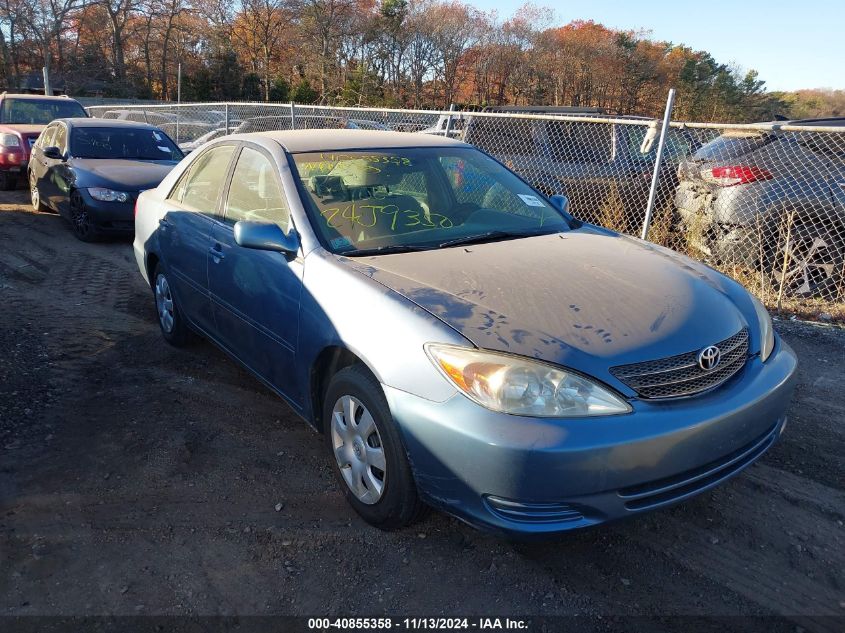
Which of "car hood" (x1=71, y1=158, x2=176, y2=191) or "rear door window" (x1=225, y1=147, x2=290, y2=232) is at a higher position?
"rear door window" (x1=225, y1=147, x2=290, y2=232)

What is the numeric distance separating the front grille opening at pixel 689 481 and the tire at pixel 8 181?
12.9 meters

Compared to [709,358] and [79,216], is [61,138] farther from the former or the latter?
[709,358]

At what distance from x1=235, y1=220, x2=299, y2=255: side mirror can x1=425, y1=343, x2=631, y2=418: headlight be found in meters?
1.24

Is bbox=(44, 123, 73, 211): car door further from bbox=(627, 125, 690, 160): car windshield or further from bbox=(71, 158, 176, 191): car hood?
bbox=(627, 125, 690, 160): car windshield

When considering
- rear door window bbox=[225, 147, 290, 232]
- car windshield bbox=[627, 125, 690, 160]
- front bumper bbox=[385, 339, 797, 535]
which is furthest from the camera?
car windshield bbox=[627, 125, 690, 160]

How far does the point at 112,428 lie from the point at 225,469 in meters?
0.84

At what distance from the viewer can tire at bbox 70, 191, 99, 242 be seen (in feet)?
26.4

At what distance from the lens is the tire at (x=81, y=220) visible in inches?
317

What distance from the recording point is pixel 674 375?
7.95 ft

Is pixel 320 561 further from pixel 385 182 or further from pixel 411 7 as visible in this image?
pixel 411 7

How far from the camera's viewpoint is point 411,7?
39656 mm

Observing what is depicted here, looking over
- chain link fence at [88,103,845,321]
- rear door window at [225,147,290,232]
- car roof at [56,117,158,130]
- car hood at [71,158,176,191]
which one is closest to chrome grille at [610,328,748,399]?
rear door window at [225,147,290,232]

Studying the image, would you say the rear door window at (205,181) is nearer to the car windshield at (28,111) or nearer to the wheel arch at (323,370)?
the wheel arch at (323,370)

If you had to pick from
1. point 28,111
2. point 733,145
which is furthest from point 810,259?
point 28,111
